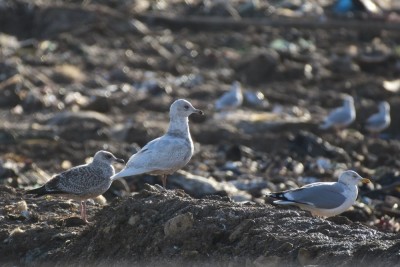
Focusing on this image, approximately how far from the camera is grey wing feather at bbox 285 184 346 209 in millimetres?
11094

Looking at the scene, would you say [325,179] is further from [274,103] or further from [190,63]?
[190,63]

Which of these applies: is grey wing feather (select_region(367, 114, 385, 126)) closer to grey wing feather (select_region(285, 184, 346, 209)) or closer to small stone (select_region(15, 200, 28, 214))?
grey wing feather (select_region(285, 184, 346, 209))

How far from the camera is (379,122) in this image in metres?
20.1

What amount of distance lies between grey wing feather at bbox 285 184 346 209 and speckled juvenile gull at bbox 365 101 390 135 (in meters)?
8.90

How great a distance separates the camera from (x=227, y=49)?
28375 millimetres

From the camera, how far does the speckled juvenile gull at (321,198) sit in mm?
11039

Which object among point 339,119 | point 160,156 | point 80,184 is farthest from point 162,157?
point 339,119

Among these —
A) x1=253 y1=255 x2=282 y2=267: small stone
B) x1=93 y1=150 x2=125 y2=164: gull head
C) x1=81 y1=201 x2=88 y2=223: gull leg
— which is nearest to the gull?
x1=93 y1=150 x2=125 y2=164: gull head

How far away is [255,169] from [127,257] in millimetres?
7672

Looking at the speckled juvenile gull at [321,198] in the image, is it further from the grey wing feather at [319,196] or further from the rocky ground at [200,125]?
the rocky ground at [200,125]

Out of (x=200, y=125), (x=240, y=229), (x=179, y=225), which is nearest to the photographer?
(x=240, y=229)

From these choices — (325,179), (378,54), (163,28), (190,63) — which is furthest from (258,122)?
(163,28)

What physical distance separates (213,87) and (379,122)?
4853 millimetres

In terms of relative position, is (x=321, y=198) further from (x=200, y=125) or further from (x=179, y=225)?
(x=200, y=125)
